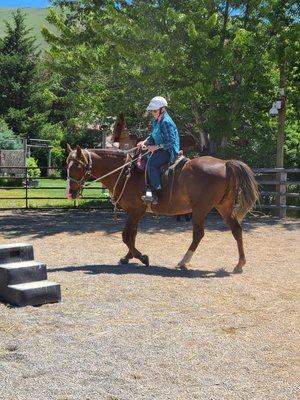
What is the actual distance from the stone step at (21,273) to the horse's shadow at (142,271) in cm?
146

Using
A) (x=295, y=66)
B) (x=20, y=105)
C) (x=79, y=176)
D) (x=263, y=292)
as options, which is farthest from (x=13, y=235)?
(x=20, y=105)

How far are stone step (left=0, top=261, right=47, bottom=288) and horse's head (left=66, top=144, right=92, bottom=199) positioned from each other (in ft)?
6.91

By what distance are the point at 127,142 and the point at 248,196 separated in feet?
37.8

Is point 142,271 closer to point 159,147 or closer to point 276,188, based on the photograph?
point 159,147

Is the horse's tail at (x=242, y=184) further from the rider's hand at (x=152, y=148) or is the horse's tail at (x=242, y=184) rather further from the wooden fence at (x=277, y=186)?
the wooden fence at (x=277, y=186)

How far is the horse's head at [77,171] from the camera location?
26.5ft

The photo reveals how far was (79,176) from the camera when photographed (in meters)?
8.13

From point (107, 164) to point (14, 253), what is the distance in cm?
251

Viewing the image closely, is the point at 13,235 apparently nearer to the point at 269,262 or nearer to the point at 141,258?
the point at 141,258

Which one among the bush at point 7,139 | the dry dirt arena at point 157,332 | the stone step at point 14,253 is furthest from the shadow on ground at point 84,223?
the bush at point 7,139

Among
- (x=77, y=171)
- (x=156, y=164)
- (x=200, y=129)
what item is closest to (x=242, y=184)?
(x=156, y=164)

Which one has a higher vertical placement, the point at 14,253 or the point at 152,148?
the point at 152,148

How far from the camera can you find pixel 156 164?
8172mm

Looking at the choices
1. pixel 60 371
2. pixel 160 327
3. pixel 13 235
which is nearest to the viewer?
pixel 60 371
